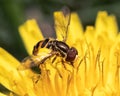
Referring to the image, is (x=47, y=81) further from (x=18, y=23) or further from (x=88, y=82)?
(x=18, y=23)

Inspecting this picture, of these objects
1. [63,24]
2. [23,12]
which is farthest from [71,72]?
[23,12]

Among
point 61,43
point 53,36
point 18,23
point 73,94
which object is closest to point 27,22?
point 18,23

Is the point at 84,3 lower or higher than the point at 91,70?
higher

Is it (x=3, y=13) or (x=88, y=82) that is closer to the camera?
(x=88, y=82)

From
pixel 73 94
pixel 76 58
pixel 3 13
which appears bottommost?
pixel 73 94

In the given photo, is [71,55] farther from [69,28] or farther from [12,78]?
[69,28]

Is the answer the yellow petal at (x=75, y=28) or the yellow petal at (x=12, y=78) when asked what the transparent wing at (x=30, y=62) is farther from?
the yellow petal at (x=75, y=28)

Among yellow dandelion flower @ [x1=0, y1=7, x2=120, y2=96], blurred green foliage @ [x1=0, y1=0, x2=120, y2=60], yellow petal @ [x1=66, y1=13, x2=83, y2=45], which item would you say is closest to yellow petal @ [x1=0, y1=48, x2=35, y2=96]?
yellow dandelion flower @ [x1=0, y1=7, x2=120, y2=96]

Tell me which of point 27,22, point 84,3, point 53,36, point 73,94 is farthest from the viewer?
point 84,3
